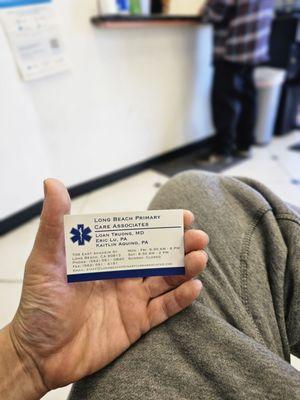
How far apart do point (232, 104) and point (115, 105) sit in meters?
0.87

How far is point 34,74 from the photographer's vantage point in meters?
1.53

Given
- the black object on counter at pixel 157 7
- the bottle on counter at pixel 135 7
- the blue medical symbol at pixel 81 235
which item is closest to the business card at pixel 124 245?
the blue medical symbol at pixel 81 235

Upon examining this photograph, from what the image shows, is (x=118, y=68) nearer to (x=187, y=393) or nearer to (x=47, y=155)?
(x=47, y=155)

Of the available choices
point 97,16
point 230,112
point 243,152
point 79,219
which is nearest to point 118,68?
point 97,16

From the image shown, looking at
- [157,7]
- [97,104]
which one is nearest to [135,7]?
[157,7]

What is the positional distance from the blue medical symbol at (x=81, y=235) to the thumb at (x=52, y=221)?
0.06ft

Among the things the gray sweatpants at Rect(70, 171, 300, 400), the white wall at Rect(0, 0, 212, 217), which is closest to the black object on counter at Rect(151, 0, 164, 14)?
the white wall at Rect(0, 0, 212, 217)

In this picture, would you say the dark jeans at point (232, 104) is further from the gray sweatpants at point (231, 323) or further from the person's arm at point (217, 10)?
the gray sweatpants at point (231, 323)

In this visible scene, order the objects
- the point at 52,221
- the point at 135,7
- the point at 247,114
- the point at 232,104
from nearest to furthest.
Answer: the point at 52,221
the point at 135,7
the point at 232,104
the point at 247,114

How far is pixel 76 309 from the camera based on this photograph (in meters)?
0.49

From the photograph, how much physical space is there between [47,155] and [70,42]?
61cm

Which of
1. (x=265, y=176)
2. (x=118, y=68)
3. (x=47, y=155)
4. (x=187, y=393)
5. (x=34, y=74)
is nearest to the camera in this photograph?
(x=187, y=393)

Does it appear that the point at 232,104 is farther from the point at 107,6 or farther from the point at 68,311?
A: the point at 68,311

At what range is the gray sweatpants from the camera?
1.33ft
